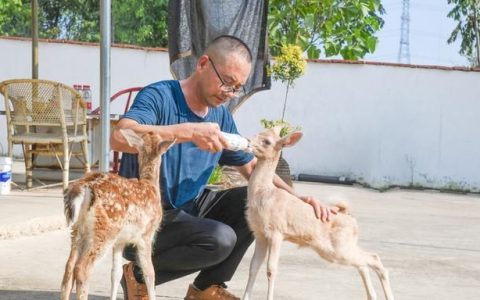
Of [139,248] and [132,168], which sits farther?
[132,168]

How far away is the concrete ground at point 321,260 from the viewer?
15.7 ft

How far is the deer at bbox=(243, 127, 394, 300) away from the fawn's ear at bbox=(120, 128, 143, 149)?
64 centimetres

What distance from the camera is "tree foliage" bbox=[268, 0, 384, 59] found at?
11.1 metres

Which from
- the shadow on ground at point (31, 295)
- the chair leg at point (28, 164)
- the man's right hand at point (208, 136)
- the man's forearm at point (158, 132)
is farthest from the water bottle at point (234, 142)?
the chair leg at point (28, 164)

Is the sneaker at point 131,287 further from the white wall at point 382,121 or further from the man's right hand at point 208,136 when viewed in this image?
the white wall at point 382,121

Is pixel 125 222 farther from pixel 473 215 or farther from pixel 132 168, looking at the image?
pixel 473 215

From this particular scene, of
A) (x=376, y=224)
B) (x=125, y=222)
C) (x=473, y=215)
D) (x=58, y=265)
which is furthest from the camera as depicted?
(x=473, y=215)

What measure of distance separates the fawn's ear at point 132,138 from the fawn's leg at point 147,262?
0.40 m

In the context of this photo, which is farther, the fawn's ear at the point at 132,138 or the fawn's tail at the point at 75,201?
the fawn's ear at the point at 132,138

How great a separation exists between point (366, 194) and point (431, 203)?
0.85 m

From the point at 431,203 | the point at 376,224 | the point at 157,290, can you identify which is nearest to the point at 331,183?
the point at 431,203

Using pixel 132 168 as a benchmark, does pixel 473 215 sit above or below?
below

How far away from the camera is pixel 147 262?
3629 mm

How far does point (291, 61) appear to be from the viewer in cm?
945
